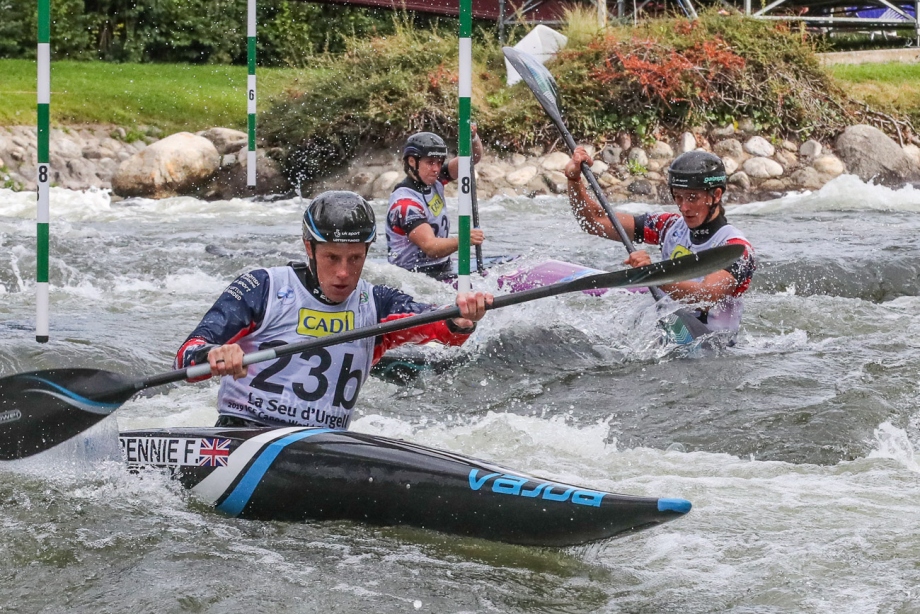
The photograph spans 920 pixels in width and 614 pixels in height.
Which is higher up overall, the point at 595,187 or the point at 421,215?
the point at 595,187

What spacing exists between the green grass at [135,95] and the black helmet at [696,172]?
1007 centimetres

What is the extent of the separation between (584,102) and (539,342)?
25.2 ft

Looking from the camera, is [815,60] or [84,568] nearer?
[84,568]

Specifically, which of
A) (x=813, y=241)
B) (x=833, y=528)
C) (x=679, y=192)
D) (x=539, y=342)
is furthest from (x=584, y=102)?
(x=833, y=528)

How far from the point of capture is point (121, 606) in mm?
3447

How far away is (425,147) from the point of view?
298 inches

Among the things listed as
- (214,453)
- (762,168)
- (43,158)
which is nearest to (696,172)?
(214,453)

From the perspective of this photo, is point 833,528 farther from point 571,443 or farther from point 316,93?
point 316,93

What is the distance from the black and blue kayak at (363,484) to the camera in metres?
3.77

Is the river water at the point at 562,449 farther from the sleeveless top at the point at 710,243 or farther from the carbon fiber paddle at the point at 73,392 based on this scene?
the sleeveless top at the point at 710,243

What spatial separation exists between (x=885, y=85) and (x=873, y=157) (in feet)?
6.95

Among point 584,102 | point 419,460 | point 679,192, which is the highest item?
point 584,102

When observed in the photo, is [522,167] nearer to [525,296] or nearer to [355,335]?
[525,296]

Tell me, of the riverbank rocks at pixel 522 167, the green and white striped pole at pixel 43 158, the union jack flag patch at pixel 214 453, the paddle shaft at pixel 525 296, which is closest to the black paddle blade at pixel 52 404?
the paddle shaft at pixel 525 296
